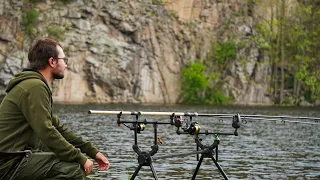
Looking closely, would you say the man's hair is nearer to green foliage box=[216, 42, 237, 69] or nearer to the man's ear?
the man's ear

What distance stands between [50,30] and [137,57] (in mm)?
12384

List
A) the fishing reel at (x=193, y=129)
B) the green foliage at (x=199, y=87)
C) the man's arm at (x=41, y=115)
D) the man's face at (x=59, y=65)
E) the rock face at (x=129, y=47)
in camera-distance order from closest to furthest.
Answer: the man's arm at (x=41, y=115) < the man's face at (x=59, y=65) < the fishing reel at (x=193, y=129) < the rock face at (x=129, y=47) < the green foliage at (x=199, y=87)

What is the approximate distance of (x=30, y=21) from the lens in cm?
9731

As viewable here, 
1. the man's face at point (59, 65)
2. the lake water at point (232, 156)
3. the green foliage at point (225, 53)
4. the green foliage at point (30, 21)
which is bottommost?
the lake water at point (232, 156)

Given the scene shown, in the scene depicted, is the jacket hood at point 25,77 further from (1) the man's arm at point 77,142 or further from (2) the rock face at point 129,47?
(2) the rock face at point 129,47

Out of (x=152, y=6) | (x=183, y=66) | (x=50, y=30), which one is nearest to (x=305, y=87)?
(x=183, y=66)

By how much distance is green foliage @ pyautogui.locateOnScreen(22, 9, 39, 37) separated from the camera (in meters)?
96.7

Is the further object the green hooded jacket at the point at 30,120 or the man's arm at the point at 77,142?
the man's arm at the point at 77,142

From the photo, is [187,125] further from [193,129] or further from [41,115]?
[41,115]

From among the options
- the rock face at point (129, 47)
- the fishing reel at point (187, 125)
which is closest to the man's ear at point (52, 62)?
the fishing reel at point (187, 125)

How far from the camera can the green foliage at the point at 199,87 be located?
104 meters

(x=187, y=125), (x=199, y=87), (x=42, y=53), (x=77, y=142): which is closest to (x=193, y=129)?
(x=187, y=125)

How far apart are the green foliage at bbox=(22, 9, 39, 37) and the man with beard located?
88.8 meters

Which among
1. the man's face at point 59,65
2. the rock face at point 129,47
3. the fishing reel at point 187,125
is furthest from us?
the rock face at point 129,47
